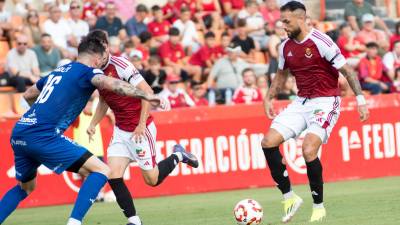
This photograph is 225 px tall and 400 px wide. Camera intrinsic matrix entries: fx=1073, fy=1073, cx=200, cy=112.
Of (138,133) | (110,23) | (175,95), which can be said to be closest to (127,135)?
(138,133)

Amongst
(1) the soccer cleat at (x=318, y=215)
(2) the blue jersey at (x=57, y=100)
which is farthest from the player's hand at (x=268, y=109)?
(2) the blue jersey at (x=57, y=100)

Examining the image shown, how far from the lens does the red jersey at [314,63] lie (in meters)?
12.6

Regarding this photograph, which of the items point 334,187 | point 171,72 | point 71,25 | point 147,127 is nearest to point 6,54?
point 71,25

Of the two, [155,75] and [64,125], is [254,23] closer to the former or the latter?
[155,75]

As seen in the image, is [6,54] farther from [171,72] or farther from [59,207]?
[59,207]

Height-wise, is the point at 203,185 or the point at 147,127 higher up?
the point at 147,127

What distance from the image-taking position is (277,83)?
13.2 metres

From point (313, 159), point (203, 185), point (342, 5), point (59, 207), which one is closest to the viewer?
point (313, 159)

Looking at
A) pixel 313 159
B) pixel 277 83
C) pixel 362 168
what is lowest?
pixel 362 168

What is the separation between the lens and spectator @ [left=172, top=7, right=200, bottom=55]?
76.6 feet

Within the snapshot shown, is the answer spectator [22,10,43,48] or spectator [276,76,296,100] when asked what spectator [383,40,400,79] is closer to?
spectator [276,76,296,100]

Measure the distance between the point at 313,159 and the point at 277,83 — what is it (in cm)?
121

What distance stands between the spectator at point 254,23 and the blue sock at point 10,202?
1230 cm

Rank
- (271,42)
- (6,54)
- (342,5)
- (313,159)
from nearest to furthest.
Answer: (313,159)
(6,54)
(271,42)
(342,5)
